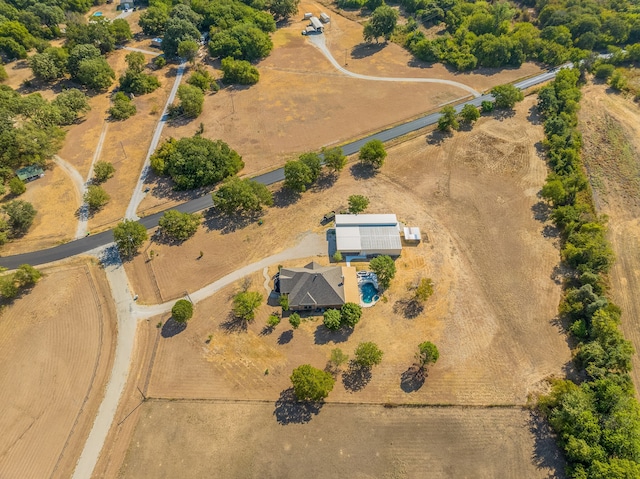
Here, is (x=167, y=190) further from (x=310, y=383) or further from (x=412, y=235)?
(x=310, y=383)

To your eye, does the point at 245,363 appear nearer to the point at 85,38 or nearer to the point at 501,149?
the point at 501,149

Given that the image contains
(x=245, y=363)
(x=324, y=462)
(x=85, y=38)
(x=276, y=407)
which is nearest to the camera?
(x=324, y=462)

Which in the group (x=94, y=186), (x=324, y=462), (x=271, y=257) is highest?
(x=94, y=186)

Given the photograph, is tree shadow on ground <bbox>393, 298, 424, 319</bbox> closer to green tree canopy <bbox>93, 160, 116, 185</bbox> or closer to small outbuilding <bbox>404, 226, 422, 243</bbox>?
small outbuilding <bbox>404, 226, 422, 243</bbox>

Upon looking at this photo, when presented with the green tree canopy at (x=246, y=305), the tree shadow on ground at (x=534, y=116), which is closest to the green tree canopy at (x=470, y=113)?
the tree shadow on ground at (x=534, y=116)

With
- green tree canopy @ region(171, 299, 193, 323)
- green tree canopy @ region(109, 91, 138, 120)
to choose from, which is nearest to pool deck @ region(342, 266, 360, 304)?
green tree canopy @ region(171, 299, 193, 323)

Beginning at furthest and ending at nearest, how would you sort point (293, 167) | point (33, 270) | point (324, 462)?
point (293, 167) → point (33, 270) → point (324, 462)

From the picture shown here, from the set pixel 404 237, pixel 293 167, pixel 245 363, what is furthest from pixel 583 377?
pixel 293 167
